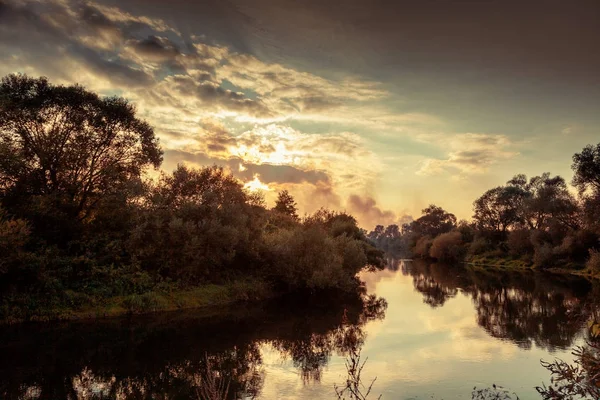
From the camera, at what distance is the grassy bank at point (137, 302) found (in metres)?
27.9

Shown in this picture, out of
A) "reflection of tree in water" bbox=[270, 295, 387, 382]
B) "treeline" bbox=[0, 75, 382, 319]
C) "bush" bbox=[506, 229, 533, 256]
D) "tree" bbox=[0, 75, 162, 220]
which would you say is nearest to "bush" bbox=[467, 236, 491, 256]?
"bush" bbox=[506, 229, 533, 256]

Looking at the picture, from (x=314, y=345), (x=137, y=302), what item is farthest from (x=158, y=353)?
(x=137, y=302)

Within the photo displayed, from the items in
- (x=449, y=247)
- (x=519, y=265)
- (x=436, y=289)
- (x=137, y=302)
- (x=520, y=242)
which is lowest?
Result: (x=436, y=289)

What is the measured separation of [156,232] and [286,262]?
14.2 metres

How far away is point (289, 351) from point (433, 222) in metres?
144

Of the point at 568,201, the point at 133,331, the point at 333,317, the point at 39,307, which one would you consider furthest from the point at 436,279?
the point at 39,307

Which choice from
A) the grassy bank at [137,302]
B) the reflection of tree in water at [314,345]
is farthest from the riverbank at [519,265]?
the grassy bank at [137,302]

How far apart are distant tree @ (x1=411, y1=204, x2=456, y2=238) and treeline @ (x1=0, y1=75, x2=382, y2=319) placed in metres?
120

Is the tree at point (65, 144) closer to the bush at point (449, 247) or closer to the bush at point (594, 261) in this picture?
the bush at point (594, 261)

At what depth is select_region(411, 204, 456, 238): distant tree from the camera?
156 metres

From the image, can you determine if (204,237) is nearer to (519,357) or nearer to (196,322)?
(196,322)

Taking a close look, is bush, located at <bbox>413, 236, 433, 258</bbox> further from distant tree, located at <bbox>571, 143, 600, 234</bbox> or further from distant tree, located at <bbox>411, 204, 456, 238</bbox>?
distant tree, located at <bbox>571, 143, 600, 234</bbox>

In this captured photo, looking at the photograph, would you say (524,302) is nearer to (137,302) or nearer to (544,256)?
(137,302)

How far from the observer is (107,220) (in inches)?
1502
